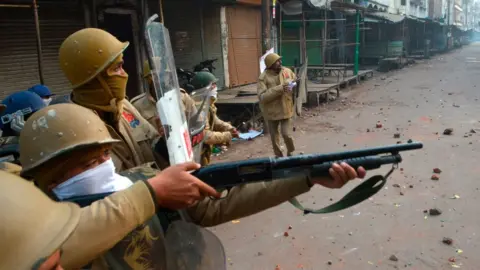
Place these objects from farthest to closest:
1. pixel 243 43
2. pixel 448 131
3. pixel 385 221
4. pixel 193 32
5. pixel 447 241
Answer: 1. pixel 243 43
2. pixel 193 32
3. pixel 448 131
4. pixel 385 221
5. pixel 447 241

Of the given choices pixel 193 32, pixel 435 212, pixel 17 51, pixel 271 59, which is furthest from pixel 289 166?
pixel 193 32

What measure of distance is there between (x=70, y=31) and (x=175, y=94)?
21.2 ft

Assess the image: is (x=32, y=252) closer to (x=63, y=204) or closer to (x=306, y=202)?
(x=63, y=204)

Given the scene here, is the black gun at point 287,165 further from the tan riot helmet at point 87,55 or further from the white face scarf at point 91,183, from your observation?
the tan riot helmet at point 87,55

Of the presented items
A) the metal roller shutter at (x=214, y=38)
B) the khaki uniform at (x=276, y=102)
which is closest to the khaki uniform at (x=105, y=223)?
the khaki uniform at (x=276, y=102)

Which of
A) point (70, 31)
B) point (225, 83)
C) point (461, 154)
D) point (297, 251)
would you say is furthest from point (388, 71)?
point (297, 251)

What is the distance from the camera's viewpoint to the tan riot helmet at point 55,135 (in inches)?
48.0

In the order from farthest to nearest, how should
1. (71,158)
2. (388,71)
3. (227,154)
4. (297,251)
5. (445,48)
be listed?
1. (445,48)
2. (388,71)
3. (227,154)
4. (297,251)
5. (71,158)

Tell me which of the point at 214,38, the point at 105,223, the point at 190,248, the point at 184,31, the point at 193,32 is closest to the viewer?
the point at 105,223

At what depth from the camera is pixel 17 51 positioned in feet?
21.1

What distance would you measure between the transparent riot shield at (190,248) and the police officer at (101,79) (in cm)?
57

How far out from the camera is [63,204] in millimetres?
951

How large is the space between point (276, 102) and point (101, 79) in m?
4.53

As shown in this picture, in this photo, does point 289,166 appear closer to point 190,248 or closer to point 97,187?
point 190,248
